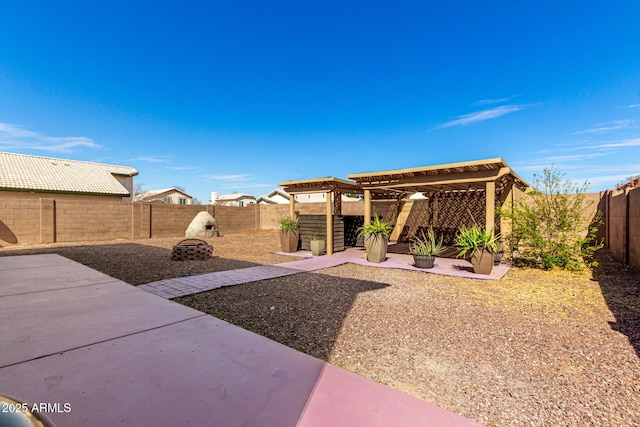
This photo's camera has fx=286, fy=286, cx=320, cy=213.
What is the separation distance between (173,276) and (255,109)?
43.8 feet

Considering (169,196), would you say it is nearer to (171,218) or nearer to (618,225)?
(171,218)

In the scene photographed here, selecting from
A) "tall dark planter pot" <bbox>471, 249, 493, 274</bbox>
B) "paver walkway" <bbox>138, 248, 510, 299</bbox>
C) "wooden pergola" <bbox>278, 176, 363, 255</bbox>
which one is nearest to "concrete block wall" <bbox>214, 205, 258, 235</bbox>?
"wooden pergola" <bbox>278, 176, 363, 255</bbox>

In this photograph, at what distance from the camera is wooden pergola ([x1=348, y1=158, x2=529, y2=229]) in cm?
670

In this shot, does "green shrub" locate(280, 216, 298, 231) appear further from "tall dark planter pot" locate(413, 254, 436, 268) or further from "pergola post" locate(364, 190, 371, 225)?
"tall dark planter pot" locate(413, 254, 436, 268)

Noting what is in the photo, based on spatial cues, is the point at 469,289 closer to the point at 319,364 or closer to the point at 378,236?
the point at 378,236

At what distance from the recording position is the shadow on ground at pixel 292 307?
3.03 m

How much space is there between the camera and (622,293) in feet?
15.2

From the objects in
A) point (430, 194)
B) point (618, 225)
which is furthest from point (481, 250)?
point (430, 194)

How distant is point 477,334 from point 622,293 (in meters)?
3.51

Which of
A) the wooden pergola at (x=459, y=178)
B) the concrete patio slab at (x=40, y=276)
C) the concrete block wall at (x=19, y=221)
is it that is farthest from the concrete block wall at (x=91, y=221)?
the wooden pergola at (x=459, y=178)

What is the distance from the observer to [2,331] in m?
2.87

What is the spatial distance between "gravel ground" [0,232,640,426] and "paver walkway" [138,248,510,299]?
1.22 ft

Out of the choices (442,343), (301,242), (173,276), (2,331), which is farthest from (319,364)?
(301,242)

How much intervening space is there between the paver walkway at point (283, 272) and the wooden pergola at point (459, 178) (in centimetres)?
131
